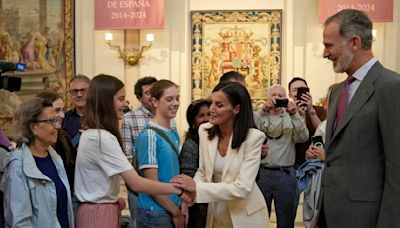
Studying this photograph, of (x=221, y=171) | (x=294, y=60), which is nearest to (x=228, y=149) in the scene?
(x=221, y=171)

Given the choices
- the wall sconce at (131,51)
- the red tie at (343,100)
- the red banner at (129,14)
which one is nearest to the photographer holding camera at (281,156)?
the red tie at (343,100)

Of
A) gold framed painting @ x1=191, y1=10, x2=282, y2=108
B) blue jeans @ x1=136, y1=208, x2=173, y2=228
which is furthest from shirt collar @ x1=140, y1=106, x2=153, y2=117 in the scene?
gold framed painting @ x1=191, y1=10, x2=282, y2=108

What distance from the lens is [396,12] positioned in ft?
35.7

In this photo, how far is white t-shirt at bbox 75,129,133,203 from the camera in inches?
131

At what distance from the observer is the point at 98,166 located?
3.36 metres

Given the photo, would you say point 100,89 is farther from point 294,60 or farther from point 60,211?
point 294,60

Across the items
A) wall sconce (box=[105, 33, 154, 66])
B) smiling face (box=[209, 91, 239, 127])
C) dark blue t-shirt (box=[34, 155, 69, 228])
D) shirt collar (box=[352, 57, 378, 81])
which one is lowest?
dark blue t-shirt (box=[34, 155, 69, 228])

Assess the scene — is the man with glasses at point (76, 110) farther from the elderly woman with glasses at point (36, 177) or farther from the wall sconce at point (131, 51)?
the wall sconce at point (131, 51)

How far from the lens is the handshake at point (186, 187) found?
135 inches

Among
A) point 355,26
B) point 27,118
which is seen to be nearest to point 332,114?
point 355,26

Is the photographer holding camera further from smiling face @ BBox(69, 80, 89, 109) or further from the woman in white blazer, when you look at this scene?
smiling face @ BBox(69, 80, 89, 109)

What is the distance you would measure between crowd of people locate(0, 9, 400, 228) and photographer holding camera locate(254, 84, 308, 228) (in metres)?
0.71

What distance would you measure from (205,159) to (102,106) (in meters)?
0.77

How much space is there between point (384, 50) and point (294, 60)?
188cm
